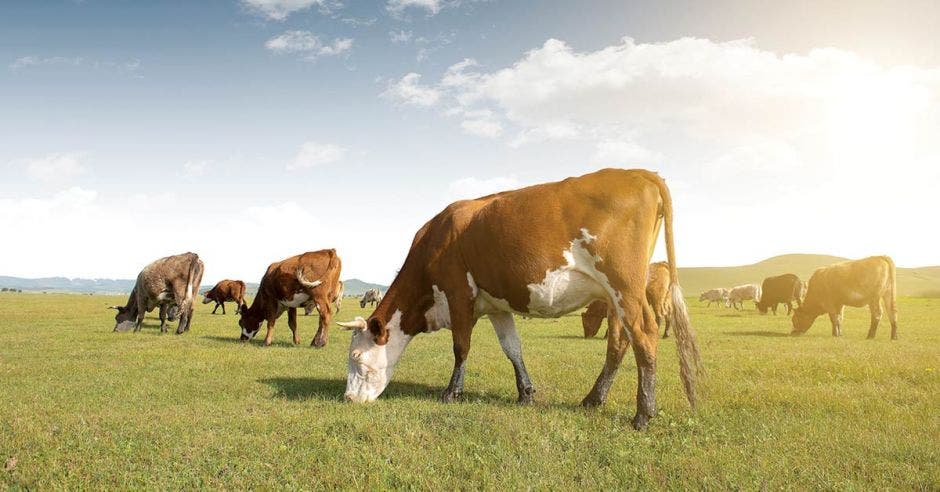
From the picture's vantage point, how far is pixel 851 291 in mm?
21609

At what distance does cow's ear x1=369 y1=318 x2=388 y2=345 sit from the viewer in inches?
345

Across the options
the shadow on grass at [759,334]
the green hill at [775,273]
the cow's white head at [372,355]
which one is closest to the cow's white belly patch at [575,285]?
the cow's white head at [372,355]

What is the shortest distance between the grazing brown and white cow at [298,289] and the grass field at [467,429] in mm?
4613

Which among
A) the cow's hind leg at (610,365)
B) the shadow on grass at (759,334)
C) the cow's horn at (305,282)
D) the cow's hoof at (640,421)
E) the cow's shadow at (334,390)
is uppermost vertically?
the cow's horn at (305,282)

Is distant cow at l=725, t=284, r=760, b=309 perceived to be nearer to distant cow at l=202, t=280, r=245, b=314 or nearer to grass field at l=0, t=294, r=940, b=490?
grass field at l=0, t=294, r=940, b=490

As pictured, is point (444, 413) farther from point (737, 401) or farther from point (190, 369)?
point (190, 369)

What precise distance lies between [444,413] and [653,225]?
3.74 metres

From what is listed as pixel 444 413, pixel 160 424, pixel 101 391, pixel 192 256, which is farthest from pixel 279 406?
pixel 192 256

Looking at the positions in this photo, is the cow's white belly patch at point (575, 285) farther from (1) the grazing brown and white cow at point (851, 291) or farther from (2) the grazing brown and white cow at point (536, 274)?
(1) the grazing brown and white cow at point (851, 291)

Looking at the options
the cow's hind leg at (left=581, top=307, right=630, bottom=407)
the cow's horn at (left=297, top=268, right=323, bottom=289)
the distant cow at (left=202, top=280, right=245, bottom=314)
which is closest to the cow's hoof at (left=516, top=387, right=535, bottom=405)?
the cow's hind leg at (left=581, top=307, right=630, bottom=407)

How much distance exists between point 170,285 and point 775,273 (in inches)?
5349

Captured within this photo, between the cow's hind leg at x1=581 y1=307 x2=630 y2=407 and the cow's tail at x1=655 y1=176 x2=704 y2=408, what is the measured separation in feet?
3.04

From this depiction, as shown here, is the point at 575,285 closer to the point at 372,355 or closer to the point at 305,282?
the point at 372,355

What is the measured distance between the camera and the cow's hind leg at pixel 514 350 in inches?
334
